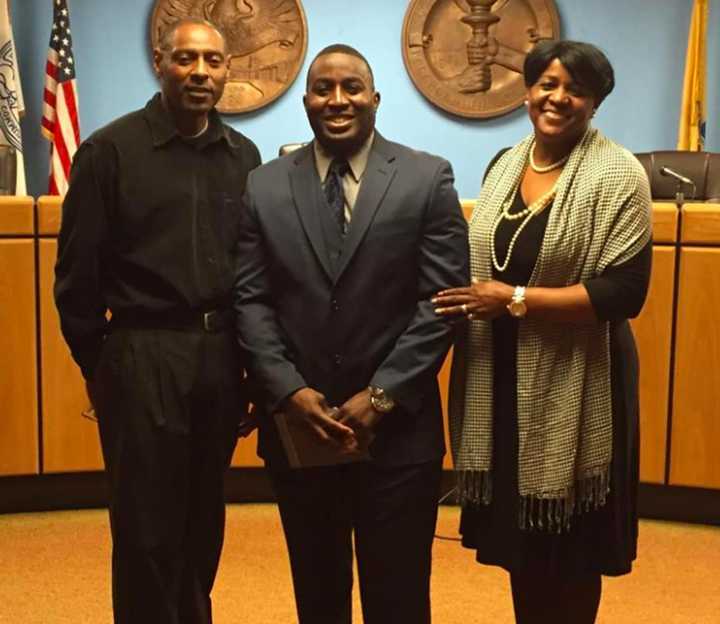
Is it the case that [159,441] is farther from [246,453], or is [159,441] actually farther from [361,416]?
[246,453]

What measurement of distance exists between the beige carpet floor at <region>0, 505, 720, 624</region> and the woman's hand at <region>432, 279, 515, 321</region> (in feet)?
4.63

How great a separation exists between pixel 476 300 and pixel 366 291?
0.24 meters

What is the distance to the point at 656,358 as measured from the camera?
14.4 feet

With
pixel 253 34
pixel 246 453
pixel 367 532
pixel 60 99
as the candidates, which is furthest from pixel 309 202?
pixel 253 34

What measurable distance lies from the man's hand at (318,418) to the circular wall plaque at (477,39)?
5.10 metres

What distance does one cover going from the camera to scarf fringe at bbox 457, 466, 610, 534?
102 inches

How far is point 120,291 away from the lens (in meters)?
2.57

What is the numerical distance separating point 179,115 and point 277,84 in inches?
185

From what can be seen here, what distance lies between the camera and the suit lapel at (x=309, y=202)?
2.43 metres

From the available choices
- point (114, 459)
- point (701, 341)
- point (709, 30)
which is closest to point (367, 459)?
point (114, 459)

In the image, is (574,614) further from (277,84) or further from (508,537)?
(277,84)

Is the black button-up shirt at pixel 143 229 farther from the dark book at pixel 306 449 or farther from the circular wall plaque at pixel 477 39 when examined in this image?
the circular wall plaque at pixel 477 39

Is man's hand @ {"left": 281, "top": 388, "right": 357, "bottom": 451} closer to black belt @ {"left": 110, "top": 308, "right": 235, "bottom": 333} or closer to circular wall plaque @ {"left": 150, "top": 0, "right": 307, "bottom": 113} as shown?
black belt @ {"left": 110, "top": 308, "right": 235, "bottom": 333}

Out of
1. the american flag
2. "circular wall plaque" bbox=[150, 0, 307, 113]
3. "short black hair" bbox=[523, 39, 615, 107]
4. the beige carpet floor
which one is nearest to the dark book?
"short black hair" bbox=[523, 39, 615, 107]
